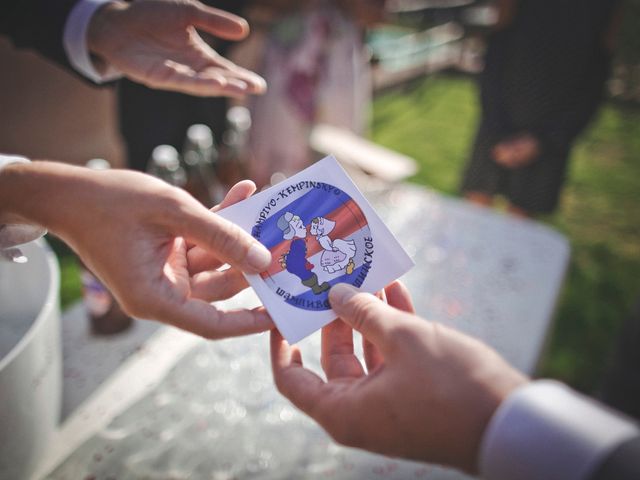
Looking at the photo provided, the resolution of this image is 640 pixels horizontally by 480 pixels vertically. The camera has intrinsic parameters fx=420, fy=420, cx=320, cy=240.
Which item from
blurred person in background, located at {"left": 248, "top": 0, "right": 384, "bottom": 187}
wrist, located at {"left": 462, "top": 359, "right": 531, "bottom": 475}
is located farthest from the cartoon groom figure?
blurred person in background, located at {"left": 248, "top": 0, "right": 384, "bottom": 187}

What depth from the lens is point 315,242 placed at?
66 centimetres

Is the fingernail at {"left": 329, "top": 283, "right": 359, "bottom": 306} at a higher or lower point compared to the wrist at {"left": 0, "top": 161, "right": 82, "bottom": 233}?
lower

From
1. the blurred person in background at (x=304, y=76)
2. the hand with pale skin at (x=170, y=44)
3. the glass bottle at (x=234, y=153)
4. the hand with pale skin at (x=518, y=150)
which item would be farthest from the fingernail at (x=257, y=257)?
the hand with pale skin at (x=518, y=150)

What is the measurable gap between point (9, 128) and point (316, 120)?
1.54 m

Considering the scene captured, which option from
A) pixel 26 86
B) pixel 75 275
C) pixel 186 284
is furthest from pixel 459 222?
pixel 26 86

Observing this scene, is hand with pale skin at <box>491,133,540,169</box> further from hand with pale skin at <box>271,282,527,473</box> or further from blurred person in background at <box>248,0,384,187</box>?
hand with pale skin at <box>271,282,527,473</box>

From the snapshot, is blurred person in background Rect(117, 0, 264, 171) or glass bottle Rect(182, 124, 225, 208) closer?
glass bottle Rect(182, 124, 225, 208)

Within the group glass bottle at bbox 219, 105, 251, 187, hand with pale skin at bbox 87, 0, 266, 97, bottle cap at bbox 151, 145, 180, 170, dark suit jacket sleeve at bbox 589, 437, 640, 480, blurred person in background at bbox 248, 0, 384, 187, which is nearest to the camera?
dark suit jacket sleeve at bbox 589, 437, 640, 480

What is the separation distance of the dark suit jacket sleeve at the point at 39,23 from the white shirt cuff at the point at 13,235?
1.59ft

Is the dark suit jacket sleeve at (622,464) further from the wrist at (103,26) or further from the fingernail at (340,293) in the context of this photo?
the wrist at (103,26)

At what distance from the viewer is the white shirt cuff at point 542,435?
0.42 m

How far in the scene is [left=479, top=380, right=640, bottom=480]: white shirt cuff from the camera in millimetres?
423

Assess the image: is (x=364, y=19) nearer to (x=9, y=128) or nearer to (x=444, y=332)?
(x=444, y=332)

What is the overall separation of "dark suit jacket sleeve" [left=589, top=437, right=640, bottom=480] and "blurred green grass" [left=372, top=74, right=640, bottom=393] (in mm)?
972
